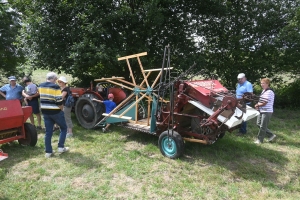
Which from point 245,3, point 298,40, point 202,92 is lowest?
point 202,92

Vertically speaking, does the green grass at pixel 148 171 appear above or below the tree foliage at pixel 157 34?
below

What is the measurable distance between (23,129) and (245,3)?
8.67 m

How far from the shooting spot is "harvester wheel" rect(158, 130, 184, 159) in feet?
14.5

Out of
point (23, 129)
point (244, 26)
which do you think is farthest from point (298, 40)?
point (23, 129)

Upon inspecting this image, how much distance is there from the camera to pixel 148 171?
4160mm

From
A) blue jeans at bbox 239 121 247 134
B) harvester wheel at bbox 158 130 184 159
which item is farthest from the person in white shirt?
harvester wheel at bbox 158 130 184 159

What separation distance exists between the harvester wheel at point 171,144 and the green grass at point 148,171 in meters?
0.12

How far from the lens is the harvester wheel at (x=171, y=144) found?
443 centimetres

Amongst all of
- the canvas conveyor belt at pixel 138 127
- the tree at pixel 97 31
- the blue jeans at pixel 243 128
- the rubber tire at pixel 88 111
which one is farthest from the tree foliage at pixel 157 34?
the blue jeans at pixel 243 128

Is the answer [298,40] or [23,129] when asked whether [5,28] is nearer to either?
[23,129]

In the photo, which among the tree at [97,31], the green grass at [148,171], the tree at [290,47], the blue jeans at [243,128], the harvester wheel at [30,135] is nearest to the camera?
the green grass at [148,171]

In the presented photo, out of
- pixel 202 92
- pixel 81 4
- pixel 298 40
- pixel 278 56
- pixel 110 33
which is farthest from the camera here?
pixel 278 56

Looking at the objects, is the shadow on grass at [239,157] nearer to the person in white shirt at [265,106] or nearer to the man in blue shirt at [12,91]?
the person in white shirt at [265,106]

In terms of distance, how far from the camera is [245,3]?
9.66 metres
